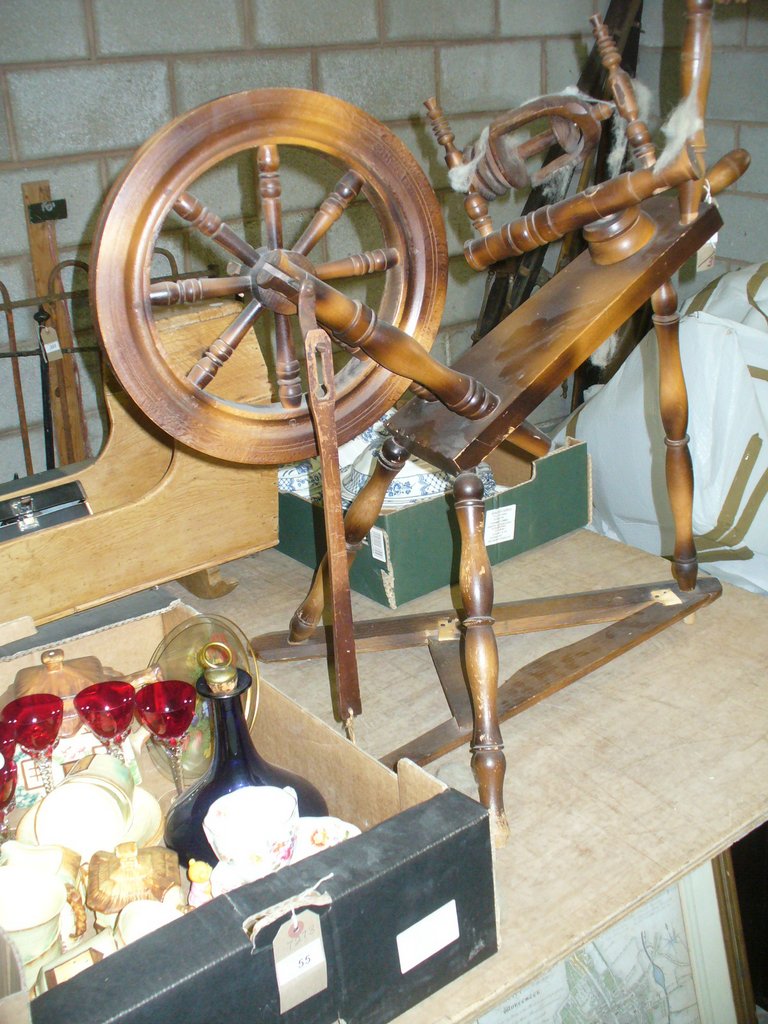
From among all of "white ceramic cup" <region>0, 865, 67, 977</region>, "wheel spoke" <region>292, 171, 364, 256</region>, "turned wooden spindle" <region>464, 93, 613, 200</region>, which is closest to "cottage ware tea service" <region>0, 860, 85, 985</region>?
"white ceramic cup" <region>0, 865, 67, 977</region>

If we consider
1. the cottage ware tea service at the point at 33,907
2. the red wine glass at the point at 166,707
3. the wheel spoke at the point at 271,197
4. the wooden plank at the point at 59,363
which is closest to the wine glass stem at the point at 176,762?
the red wine glass at the point at 166,707

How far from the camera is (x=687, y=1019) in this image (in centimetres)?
116

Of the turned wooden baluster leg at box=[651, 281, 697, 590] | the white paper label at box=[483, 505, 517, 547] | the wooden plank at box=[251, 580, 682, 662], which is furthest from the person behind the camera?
the white paper label at box=[483, 505, 517, 547]

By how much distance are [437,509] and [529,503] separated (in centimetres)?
20

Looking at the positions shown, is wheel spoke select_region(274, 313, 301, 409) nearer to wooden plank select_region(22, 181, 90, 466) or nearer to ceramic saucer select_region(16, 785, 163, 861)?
ceramic saucer select_region(16, 785, 163, 861)

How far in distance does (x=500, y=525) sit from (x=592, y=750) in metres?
0.47

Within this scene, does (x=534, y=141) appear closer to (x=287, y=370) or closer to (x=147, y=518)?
(x=287, y=370)

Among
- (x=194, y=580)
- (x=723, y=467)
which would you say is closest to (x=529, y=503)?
(x=723, y=467)

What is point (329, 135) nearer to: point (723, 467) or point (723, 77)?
point (723, 467)

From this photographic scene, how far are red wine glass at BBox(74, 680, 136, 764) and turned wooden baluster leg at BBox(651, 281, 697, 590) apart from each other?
2.55ft

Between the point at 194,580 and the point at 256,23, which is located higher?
the point at 256,23

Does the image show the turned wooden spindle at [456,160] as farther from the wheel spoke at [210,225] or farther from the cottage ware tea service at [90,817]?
the cottage ware tea service at [90,817]

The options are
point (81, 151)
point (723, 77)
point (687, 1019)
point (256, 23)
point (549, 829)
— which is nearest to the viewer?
point (549, 829)

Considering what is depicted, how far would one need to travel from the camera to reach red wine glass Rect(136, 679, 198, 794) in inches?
41.9
